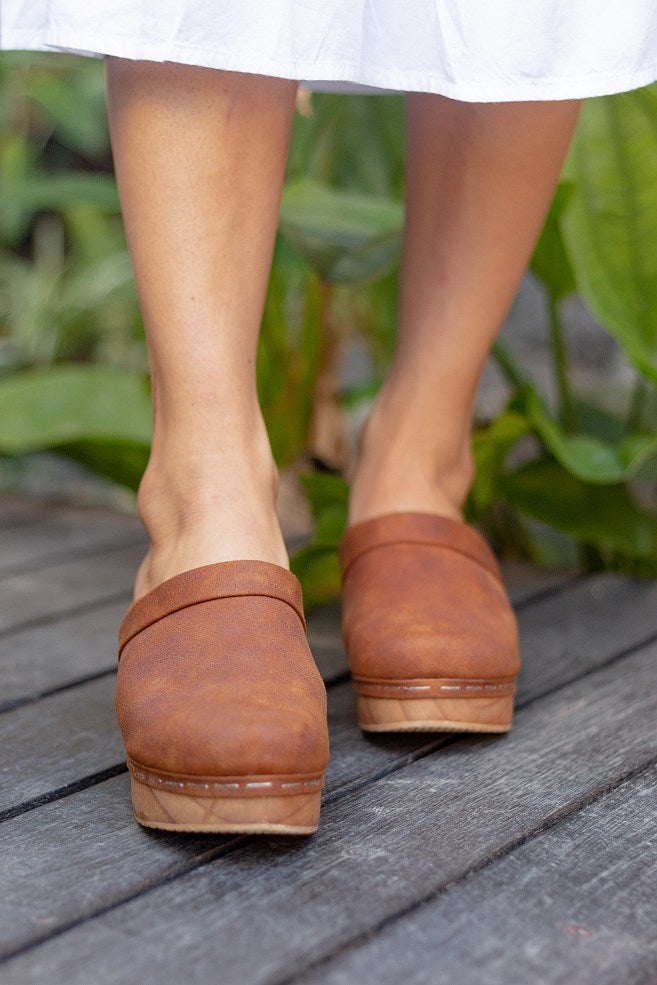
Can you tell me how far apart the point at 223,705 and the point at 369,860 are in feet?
0.39

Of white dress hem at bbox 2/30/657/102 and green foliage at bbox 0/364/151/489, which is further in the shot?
green foliage at bbox 0/364/151/489

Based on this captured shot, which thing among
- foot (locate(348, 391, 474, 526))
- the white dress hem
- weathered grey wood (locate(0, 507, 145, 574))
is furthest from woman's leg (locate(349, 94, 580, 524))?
weathered grey wood (locate(0, 507, 145, 574))

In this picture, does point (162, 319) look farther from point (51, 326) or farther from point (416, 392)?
point (51, 326)

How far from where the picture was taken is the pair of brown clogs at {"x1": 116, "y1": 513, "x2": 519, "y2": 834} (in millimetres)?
622

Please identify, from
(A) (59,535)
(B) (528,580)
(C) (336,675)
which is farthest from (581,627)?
(A) (59,535)

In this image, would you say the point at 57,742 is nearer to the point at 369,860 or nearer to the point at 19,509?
the point at 369,860

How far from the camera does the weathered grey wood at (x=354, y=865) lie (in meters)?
0.54

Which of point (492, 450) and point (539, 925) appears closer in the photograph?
point (539, 925)

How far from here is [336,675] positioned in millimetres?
954

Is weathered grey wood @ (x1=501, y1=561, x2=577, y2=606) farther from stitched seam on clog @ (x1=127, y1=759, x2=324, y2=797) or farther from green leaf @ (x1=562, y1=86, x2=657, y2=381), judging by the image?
stitched seam on clog @ (x1=127, y1=759, x2=324, y2=797)

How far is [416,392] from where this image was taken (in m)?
0.91

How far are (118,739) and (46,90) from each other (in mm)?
2200

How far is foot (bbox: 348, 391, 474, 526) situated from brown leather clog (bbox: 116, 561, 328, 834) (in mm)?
182

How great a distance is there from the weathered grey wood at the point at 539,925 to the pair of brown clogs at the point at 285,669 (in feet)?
0.32
